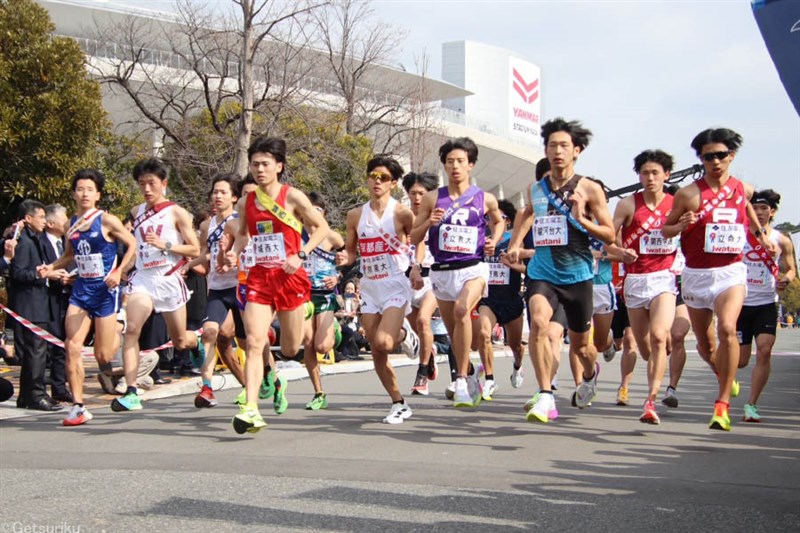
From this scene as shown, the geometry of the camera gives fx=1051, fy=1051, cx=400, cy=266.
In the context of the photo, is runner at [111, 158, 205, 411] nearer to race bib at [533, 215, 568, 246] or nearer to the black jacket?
the black jacket

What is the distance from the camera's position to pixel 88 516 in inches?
213

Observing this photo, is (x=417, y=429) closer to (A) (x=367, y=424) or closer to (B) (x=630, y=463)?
(A) (x=367, y=424)

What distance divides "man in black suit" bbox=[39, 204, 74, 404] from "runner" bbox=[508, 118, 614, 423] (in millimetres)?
5097

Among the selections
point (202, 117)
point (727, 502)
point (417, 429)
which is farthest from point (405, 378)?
point (202, 117)

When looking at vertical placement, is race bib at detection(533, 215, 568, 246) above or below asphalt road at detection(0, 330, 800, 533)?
above

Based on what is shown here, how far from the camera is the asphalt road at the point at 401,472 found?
532cm

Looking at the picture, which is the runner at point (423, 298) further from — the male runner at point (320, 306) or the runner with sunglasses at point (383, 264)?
the runner with sunglasses at point (383, 264)

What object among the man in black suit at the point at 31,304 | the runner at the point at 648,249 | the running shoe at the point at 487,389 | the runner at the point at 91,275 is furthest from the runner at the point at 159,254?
the runner at the point at 648,249

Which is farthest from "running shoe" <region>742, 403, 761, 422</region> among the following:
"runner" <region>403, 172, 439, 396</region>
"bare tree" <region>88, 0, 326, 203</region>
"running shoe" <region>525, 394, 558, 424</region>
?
"bare tree" <region>88, 0, 326, 203</region>

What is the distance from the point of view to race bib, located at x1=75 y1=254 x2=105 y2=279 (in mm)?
9773

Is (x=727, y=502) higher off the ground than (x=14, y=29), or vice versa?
(x=14, y=29)

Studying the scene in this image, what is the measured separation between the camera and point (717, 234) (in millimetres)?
8633

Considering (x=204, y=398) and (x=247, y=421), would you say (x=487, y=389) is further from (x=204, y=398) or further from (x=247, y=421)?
(x=247, y=421)

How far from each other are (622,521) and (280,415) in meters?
5.24
